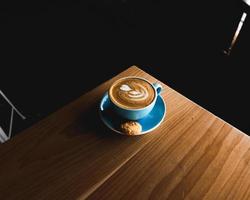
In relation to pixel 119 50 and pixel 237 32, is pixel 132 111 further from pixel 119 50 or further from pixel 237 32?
pixel 119 50

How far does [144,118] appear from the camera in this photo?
73 centimetres

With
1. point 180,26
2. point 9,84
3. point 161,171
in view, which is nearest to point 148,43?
point 180,26

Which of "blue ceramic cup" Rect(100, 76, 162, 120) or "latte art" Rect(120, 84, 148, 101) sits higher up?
"latte art" Rect(120, 84, 148, 101)

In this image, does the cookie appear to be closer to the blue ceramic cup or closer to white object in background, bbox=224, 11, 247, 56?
the blue ceramic cup

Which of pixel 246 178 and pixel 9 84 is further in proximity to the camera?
pixel 9 84

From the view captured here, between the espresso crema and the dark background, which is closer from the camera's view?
the espresso crema

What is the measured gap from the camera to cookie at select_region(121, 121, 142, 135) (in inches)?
27.0

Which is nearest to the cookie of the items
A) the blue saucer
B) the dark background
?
the blue saucer

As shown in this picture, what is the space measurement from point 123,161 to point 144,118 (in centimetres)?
15

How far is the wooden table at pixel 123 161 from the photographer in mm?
597

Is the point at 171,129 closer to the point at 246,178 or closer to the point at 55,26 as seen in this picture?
the point at 246,178

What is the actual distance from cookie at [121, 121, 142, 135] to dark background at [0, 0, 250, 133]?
678 mm

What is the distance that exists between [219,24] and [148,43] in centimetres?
85

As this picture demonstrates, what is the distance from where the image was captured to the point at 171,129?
2.39ft
